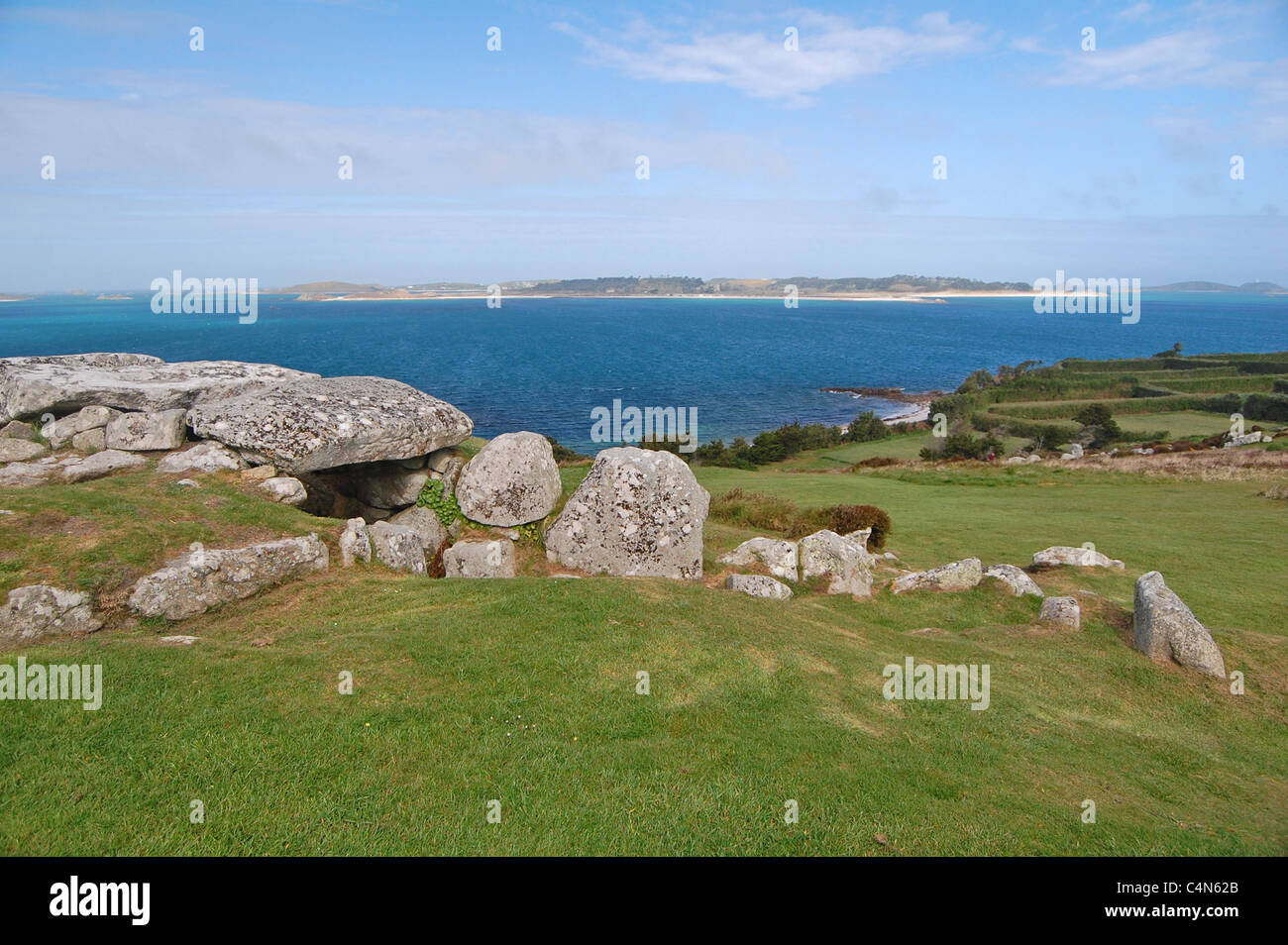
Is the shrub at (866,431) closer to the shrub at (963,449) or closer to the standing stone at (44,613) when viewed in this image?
the shrub at (963,449)

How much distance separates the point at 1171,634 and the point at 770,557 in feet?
28.1

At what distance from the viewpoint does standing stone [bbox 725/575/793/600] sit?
17.0 meters

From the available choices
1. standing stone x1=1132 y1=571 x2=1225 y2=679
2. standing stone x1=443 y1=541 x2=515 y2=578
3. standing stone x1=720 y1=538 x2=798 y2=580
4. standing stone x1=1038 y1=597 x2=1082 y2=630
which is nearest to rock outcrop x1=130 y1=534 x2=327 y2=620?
standing stone x1=443 y1=541 x2=515 y2=578

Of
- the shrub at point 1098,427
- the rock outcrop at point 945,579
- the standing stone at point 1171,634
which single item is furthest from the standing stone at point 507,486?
the shrub at point 1098,427

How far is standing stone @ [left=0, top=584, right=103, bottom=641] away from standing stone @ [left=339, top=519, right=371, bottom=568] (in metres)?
4.42

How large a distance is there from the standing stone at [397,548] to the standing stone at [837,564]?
9.62m

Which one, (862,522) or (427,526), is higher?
(427,526)

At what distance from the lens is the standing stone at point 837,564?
18.0 meters

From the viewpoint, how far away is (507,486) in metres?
18.8

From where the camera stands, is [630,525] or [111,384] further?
[111,384]

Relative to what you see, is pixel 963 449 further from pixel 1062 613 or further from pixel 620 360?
pixel 620 360

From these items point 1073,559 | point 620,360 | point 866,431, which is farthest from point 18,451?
point 620,360

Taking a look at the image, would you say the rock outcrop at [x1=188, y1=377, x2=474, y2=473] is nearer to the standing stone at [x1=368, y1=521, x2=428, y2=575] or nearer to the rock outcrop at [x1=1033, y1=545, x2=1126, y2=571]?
the standing stone at [x1=368, y1=521, x2=428, y2=575]
